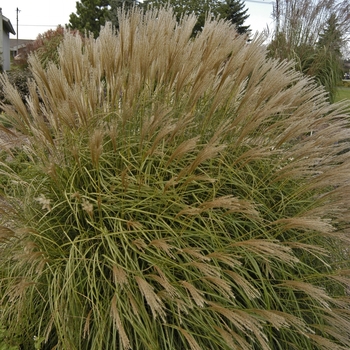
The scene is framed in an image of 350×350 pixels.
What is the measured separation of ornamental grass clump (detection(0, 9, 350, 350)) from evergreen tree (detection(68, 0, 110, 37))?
31033 mm

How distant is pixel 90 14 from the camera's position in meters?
31.3

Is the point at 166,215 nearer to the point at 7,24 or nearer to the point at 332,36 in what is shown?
the point at 332,36

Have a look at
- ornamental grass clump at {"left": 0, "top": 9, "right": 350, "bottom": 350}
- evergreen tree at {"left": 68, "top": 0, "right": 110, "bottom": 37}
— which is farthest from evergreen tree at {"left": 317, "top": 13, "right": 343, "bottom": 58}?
evergreen tree at {"left": 68, "top": 0, "right": 110, "bottom": 37}

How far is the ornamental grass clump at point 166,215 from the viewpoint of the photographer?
5.83 feet

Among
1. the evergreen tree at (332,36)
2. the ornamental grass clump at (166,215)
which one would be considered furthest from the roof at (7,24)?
the ornamental grass clump at (166,215)

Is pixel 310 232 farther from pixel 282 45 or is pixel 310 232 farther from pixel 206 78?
pixel 282 45

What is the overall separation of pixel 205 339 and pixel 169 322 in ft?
0.61

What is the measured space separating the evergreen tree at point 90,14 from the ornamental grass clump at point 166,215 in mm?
31033

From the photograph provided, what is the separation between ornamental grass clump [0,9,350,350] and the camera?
1.78m

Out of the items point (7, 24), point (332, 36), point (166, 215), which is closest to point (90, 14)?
point (7, 24)

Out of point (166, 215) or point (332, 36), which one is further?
point (332, 36)

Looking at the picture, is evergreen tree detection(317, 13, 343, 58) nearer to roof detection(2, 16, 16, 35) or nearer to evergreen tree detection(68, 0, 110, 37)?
roof detection(2, 16, 16, 35)

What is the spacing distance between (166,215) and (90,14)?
107 ft

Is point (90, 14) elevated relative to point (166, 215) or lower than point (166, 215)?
lower
